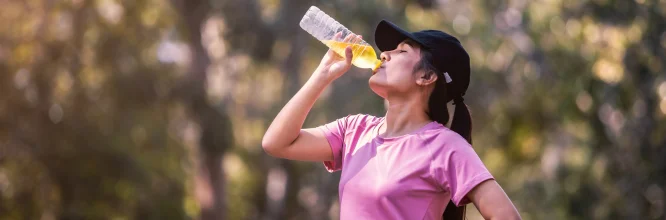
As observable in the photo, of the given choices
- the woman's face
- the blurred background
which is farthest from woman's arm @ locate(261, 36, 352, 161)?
the blurred background

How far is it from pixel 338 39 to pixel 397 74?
0.78 ft

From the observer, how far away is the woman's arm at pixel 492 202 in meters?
2.77

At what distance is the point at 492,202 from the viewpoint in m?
2.79

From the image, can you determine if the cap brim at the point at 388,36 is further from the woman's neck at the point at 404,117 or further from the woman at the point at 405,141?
the woman's neck at the point at 404,117

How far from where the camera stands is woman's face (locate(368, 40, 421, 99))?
3.12 metres

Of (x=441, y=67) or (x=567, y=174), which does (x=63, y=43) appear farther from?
(x=441, y=67)

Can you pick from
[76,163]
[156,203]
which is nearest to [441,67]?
[76,163]

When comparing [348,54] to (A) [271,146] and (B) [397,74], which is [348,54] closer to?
(B) [397,74]

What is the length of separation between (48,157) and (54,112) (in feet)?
2.09

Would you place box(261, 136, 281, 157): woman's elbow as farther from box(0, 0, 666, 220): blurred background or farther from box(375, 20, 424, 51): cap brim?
box(0, 0, 666, 220): blurred background

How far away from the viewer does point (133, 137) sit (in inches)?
584

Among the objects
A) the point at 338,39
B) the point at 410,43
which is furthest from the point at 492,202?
the point at 338,39

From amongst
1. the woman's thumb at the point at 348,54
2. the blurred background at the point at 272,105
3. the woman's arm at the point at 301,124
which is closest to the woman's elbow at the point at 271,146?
the woman's arm at the point at 301,124

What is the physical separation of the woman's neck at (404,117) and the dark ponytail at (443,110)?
0.03 m
